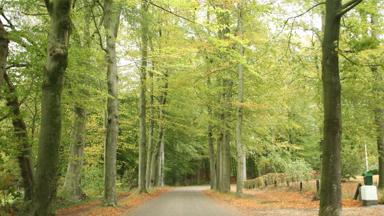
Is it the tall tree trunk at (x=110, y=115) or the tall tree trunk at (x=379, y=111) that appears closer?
the tall tree trunk at (x=110, y=115)

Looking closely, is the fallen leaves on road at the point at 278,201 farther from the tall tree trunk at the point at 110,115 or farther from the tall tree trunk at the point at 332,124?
the tall tree trunk at the point at 332,124

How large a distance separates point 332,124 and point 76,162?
515 inches

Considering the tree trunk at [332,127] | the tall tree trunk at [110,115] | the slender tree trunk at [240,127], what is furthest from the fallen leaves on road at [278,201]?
the tree trunk at [332,127]

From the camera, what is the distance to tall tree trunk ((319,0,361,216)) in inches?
359

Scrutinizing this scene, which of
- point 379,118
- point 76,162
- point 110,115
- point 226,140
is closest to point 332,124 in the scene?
point 110,115

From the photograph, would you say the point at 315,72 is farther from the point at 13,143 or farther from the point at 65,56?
the point at 65,56

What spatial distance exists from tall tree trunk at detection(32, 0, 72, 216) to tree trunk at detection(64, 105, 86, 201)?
1199 cm

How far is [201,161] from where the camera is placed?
60469mm

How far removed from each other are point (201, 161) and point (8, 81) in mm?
49028

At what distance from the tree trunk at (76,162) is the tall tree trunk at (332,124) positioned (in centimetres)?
1201

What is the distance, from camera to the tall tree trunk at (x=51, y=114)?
629 centimetres

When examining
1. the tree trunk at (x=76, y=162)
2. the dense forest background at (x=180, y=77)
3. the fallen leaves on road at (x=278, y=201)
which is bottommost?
the fallen leaves on road at (x=278, y=201)

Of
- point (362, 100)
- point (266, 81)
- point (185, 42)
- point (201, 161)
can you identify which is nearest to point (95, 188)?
point (185, 42)

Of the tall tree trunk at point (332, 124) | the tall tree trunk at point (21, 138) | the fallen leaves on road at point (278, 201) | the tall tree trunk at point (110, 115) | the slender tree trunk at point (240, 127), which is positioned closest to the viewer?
the tall tree trunk at point (332, 124)
